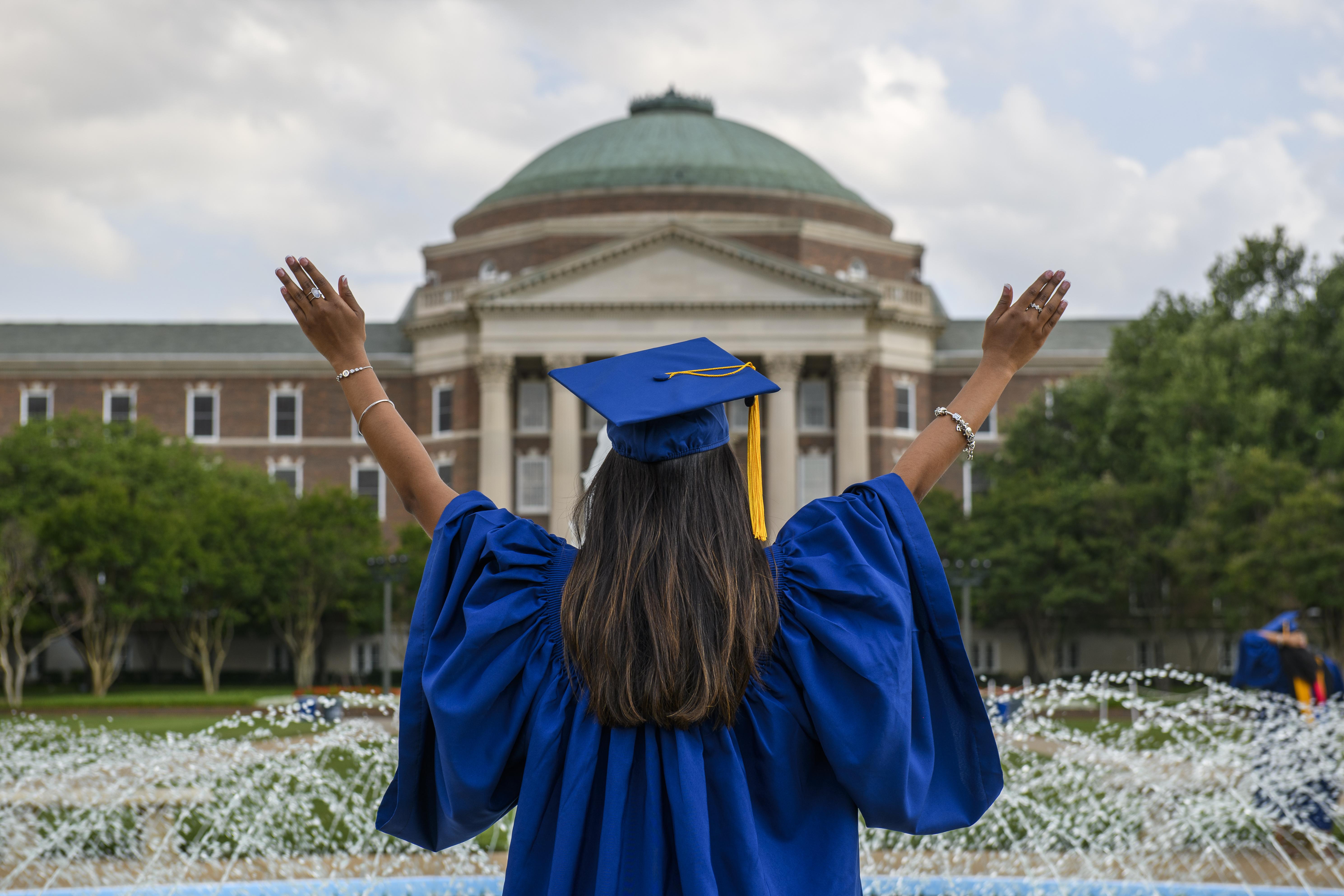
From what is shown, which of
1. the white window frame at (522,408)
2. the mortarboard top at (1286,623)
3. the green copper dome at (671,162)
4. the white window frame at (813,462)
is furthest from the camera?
the green copper dome at (671,162)

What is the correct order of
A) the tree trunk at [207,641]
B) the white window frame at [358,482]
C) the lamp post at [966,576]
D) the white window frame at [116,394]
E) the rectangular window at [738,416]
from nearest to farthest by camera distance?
the lamp post at [966,576] → the tree trunk at [207,641] → the rectangular window at [738,416] → the white window frame at [358,482] → the white window frame at [116,394]

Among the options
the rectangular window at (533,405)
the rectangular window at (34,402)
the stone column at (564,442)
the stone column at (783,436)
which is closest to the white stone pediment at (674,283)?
the stone column at (783,436)

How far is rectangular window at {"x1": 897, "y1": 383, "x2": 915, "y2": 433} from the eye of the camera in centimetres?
6419

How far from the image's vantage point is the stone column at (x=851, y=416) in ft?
199

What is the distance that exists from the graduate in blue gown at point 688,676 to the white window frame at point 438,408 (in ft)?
199

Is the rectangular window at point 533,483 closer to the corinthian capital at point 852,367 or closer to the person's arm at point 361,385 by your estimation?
the corinthian capital at point 852,367

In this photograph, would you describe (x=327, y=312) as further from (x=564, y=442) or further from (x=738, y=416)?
(x=738, y=416)

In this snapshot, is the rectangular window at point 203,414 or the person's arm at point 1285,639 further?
the rectangular window at point 203,414

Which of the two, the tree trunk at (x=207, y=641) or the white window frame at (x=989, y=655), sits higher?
the tree trunk at (x=207, y=641)

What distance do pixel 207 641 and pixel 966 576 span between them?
90.5 feet

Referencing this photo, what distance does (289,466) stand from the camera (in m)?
64.3

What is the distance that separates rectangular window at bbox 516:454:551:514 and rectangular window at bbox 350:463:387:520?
6.59 m

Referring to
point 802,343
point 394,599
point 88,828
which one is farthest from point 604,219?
point 88,828

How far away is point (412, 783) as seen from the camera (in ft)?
10.8
